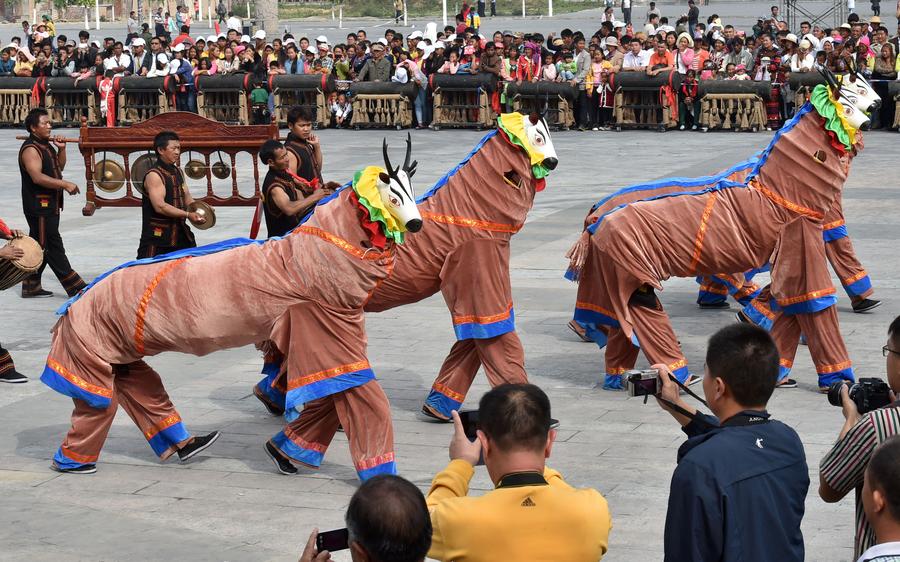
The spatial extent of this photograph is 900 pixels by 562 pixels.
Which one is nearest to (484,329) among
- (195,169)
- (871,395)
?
(871,395)

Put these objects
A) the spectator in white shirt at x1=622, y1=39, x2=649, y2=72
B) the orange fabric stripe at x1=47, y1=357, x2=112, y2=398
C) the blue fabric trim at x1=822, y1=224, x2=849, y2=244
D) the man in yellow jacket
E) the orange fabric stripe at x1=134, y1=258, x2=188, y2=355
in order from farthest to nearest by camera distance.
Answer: the spectator in white shirt at x1=622, y1=39, x2=649, y2=72 → the blue fabric trim at x1=822, y1=224, x2=849, y2=244 → the orange fabric stripe at x1=47, y1=357, x2=112, y2=398 → the orange fabric stripe at x1=134, y1=258, x2=188, y2=355 → the man in yellow jacket

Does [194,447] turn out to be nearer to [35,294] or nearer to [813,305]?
[813,305]

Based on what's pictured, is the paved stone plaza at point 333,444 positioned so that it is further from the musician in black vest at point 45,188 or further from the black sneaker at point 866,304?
the musician in black vest at point 45,188

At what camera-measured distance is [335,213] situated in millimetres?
7375

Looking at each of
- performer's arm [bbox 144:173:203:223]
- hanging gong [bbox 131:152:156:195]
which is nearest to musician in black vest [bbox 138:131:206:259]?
performer's arm [bbox 144:173:203:223]

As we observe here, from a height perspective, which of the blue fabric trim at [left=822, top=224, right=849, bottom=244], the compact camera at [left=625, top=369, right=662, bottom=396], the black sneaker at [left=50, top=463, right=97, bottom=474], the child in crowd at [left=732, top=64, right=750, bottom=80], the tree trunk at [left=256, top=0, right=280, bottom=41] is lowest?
the black sneaker at [left=50, top=463, right=97, bottom=474]

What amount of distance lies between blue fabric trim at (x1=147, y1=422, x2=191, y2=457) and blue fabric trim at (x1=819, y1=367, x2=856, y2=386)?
4.19 meters

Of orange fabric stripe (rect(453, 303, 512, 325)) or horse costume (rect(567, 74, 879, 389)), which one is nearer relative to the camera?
orange fabric stripe (rect(453, 303, 512, 325))

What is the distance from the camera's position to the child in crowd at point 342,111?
2752 cm

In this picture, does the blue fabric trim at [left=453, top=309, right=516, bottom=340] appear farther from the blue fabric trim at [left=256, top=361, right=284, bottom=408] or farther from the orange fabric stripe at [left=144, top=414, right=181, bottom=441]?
the orange fabric stripe at [left=144, top=414, right=181, bottom=441]

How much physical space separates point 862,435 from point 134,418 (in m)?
4.82

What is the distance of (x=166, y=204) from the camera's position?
10.6 metres

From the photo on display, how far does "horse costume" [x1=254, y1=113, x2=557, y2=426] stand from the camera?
8586 mm

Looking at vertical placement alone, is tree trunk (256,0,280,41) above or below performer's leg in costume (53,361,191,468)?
above
